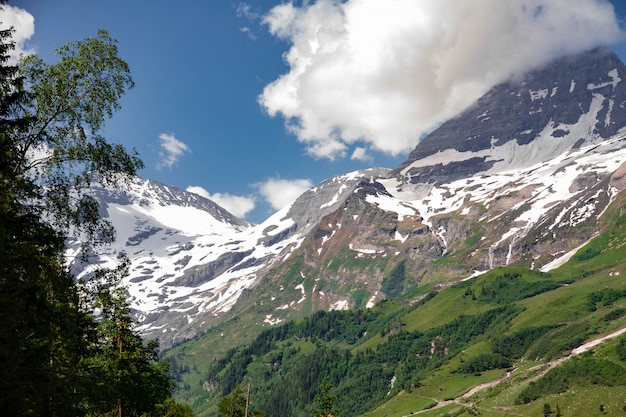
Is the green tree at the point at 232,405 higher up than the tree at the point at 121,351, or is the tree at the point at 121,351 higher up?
the tree at the point at 121,351

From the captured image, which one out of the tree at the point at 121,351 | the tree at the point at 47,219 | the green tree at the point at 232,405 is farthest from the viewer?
the green tree at the point at 232,405

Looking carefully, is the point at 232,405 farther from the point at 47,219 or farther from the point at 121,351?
the point at 47,219

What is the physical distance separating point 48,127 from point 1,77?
2866 mm

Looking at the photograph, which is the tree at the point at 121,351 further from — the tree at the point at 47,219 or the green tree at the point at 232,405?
the green tree at the point at 232,405

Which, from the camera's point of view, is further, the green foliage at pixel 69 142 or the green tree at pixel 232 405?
the green tree at pixel 232 405

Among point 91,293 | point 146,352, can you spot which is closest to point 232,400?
point 146,352

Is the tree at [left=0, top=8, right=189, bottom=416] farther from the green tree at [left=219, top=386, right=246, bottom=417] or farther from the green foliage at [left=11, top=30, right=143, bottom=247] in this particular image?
the green tree at [left=219, top=386, right=246, bottom=417]

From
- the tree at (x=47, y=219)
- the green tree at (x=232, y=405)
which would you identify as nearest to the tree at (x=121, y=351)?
the tree at (x=47, y=219)

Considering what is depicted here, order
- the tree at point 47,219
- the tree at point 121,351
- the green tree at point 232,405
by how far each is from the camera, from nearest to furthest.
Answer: the tree at point 47,219, the tree at point 121,351, the green tree at point 232,405

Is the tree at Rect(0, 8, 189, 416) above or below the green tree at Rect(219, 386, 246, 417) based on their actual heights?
above

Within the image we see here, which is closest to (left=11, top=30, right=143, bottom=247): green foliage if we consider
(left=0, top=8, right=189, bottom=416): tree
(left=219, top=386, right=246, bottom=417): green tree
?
(left=0, top=8, right=189, bottom=416): tree

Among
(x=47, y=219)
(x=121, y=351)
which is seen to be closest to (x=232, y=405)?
(x=121, y=351)

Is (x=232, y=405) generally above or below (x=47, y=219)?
below

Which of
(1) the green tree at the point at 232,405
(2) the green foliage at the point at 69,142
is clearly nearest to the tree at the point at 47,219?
(2) the green foliage at the point at 69,142
